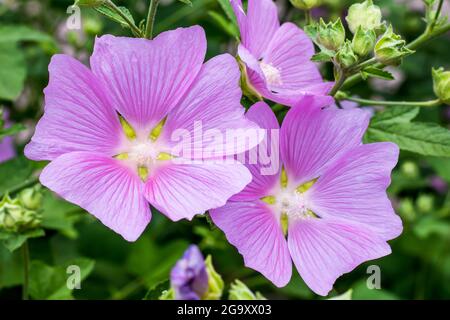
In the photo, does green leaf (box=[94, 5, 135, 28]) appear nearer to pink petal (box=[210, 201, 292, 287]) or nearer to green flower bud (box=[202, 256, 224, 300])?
pink petal (box=[210, 201, 292, 287])

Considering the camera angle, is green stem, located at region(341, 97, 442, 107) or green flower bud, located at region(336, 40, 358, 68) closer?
green flower bud, located at region(336, 40, 358, 68)

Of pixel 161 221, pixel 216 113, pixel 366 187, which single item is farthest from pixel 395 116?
pixel 161 221

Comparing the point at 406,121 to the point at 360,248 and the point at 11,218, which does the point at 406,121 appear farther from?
the point at 11,218

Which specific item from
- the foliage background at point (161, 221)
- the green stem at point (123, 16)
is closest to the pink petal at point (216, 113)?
the green stem at point (123, 16)

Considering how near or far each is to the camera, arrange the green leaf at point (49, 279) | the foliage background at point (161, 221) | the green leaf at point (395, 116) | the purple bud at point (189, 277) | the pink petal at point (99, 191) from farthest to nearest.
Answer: the foliage background at point (161, 221)
the green leaf at point (49, 279)
the green leaf at point (395, 116)
the purple bud at point (189, 277)
the pink petal at point (99, 191)

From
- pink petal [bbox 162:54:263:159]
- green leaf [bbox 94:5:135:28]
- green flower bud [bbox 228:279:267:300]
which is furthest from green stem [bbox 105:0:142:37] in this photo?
green flower bud [bbox 228:279:267:300]

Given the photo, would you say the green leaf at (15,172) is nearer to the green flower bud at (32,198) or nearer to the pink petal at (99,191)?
the green flower bud at (32,198)
